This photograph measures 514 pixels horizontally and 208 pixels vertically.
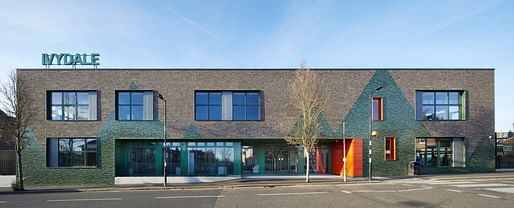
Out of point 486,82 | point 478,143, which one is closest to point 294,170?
point 478,143

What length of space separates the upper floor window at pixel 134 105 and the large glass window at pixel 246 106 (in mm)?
6470

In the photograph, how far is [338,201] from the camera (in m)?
14.8

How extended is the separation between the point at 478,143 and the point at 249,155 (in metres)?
18.7

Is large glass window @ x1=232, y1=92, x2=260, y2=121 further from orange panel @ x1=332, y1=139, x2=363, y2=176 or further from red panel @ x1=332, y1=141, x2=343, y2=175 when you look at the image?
red panel @ x1=332, y1=141, x2=343, y2=175

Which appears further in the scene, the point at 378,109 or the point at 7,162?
the point at 7,162

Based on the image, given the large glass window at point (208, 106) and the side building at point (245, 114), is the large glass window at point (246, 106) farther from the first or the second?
the large glass window at point (208, 106)

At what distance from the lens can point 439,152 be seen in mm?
29984

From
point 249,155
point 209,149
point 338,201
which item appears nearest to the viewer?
point 338,201

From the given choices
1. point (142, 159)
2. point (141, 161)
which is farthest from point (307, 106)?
point (141, 161)

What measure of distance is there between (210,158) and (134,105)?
24.1 feet

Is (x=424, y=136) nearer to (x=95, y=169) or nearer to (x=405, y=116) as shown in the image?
(x=405, y=116)

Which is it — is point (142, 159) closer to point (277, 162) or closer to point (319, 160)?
point (277, 162)

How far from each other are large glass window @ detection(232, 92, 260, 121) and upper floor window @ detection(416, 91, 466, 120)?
12818 mm

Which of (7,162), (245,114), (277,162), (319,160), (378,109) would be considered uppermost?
(378,109)
